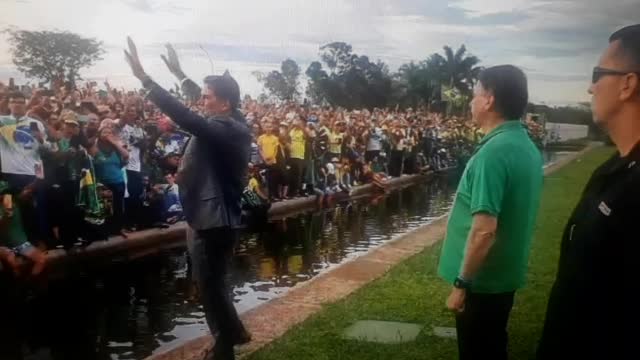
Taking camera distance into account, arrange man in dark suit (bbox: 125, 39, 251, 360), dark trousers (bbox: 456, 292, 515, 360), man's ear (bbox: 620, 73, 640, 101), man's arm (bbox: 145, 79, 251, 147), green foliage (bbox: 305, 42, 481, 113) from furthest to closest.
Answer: green foliage (bbox: 305, 42, 481, 113)
man in dark suit (bbox: 125, 39, 251, 360)
man's arm (bbox: 145, 79, 251, 147)
dark trousers (bbox: 456, 292, 515, 360)
man's ear (bbox: 620, 73, 640, 101)

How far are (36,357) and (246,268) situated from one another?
3.37ft

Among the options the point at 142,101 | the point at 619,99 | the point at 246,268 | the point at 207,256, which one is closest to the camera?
the point at 619,99

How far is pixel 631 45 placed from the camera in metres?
1.88

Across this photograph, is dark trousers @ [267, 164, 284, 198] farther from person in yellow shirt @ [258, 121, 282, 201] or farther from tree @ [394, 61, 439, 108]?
tree @ [394, 61, 439, 108]

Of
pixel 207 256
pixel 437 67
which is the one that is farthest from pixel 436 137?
pixel 207 256

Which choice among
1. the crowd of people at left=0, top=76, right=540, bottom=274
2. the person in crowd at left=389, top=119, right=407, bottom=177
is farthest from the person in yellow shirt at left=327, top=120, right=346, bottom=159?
the person in crowd at left=389, top=119, right=407, bottom=177

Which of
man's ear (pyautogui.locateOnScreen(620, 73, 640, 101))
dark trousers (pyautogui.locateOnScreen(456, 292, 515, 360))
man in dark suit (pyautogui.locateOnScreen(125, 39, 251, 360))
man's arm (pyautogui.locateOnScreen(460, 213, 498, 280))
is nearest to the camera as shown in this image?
man's ear (pyautogui.locateOnScreen(620, 73, 640, 101))

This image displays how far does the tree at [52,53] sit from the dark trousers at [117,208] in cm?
53

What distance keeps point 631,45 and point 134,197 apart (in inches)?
84.7

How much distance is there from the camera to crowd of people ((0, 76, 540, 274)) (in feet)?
9.57

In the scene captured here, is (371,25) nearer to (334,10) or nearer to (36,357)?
(334,10)

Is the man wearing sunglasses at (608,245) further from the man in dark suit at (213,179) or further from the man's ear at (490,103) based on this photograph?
the man in dark suit at (213,179)

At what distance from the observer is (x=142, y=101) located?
2.79 m

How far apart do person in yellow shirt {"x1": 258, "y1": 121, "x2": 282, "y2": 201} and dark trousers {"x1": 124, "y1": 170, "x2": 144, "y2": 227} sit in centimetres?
54
